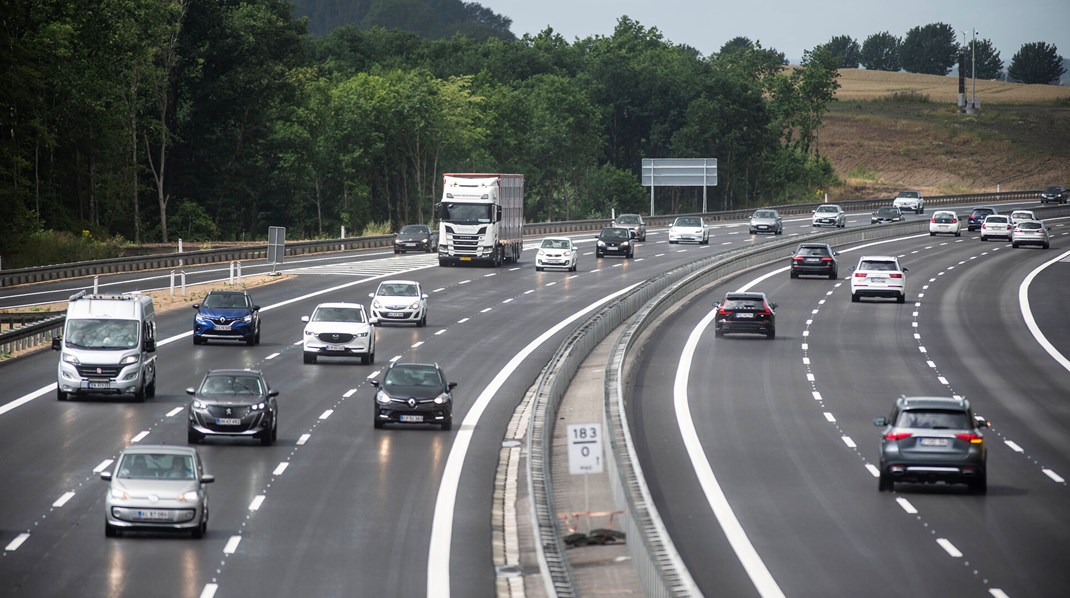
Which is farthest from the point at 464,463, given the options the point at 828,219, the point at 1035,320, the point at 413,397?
the point at 828,219

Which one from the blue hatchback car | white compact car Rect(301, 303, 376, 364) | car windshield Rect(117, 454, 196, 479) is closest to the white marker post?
car windshield Rect(117, 454, 196, 479)

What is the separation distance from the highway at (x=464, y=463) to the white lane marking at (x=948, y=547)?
0.20m

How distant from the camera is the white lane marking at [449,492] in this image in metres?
20.4

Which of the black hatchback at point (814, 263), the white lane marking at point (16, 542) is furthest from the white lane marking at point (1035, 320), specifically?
the white lane marking at point (16, 542)

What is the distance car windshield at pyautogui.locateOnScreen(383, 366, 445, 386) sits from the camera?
33000 mm

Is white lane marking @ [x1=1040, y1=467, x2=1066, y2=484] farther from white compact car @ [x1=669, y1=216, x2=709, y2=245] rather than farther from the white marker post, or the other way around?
white compact car @ [x1=669, y1=216, x2=709, y2=245]

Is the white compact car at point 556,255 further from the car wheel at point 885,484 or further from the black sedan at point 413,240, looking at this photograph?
the car wheel at point 885,484

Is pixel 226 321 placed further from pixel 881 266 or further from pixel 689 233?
pixel 689 233

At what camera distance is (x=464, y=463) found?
29.6m

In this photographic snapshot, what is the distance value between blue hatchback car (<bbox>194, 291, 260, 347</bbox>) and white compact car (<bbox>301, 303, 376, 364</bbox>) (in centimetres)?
400

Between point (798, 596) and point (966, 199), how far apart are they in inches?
4951

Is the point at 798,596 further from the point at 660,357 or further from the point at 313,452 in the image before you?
the point at 660,357

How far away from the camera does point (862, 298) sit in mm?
63781

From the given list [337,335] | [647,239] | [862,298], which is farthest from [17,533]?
[647,239]
